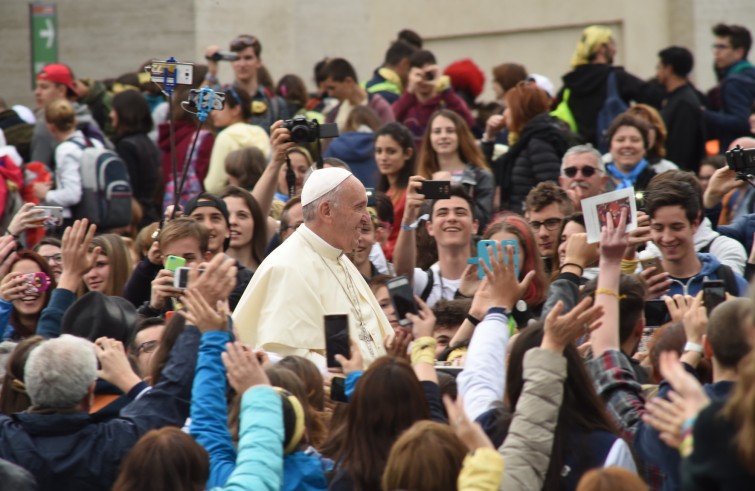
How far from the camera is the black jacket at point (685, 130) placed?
11.6 metres

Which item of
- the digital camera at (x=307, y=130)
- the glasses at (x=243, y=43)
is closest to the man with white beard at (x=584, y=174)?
the digital camera at (x=307, y=130)

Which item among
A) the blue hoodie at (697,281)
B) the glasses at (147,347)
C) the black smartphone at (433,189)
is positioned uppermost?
the black smartphone at (433,189)

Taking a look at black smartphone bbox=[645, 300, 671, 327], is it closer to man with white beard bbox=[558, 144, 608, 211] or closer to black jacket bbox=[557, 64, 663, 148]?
man with white beard bbox=[558, 144, 608, 211]

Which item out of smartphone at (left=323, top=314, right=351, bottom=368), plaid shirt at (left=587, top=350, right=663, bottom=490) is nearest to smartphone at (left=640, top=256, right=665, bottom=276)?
plaid shirt at (left=587, top=350, right=663, bottom=490)

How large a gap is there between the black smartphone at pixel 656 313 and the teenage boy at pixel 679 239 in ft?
1.66

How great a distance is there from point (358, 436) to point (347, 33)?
14.2 metres

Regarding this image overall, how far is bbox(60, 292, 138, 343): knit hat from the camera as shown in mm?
6368

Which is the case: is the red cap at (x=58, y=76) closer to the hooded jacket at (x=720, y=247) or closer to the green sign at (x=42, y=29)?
the green sign at (x=42, y=29)

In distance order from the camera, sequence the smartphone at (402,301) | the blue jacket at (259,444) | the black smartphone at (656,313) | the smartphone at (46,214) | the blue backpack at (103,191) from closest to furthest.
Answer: the blue jacket at (259,444)
the smartphone at (402,301)
the black smartphone at (656,313)
the smartphone at (46,214)
the blue backpack at (103,191)

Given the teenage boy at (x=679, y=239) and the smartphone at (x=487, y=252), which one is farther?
the teenage boy at (x=679, y=239)

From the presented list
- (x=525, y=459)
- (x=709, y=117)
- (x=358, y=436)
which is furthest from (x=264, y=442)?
(x=709, y=117)

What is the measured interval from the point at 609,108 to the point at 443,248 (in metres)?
3.95

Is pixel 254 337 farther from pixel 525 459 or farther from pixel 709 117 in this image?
pixel 709 117

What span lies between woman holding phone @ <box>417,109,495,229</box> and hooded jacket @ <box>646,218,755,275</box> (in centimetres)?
224
